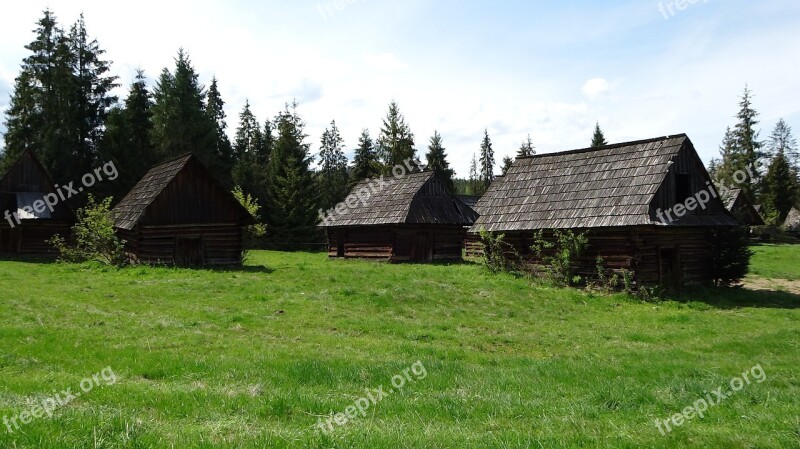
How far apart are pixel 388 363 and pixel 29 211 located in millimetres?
→ 30533

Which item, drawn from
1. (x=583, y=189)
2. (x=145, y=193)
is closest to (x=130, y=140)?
(x=145, y=193)

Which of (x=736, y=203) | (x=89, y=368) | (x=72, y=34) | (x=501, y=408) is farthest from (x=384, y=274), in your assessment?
(x=72, y=34)

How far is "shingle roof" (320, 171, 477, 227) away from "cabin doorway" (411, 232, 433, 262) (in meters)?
1.13

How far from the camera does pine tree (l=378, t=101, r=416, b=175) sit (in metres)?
57.0

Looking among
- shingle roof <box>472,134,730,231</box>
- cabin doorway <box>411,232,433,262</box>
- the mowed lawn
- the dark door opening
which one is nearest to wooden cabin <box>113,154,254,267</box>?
the mowed lawn

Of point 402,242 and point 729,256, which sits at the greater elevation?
point 402,242

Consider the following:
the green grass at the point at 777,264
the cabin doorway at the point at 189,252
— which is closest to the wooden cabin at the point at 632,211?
the green grass at the point at 777,264

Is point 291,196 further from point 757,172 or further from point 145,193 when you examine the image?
point 757,172

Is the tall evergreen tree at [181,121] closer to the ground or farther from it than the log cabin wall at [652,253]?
farther from it

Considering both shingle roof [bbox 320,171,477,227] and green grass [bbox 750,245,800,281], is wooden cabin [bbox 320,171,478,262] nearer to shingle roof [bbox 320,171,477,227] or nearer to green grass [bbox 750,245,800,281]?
shingle roof [bbox 320,171,477,227]

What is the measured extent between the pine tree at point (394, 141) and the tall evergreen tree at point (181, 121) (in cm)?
1790

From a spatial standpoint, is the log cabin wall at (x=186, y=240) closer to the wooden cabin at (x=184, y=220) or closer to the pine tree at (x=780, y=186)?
the wooden cabin at (x=184, y=220)

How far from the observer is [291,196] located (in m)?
44.9

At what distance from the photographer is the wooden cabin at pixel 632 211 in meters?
18.4
